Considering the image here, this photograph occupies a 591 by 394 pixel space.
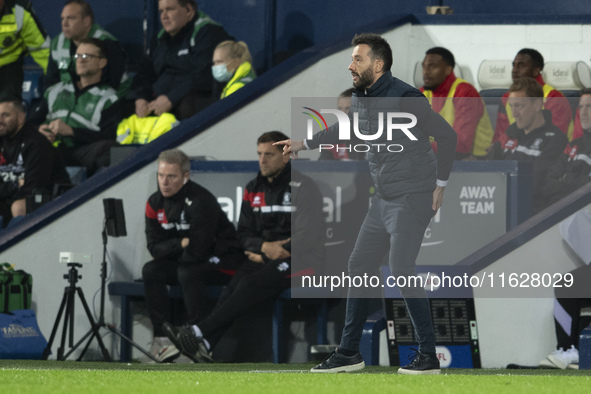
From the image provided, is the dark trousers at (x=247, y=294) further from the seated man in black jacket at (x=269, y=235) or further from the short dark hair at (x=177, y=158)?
the short dark hair at (x=177, y=158)

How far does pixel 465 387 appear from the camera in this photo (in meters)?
5.47

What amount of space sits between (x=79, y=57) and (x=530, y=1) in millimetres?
5003

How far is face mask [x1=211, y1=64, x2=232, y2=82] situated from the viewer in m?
10.6

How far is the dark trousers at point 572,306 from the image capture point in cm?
777

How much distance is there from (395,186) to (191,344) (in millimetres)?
2702

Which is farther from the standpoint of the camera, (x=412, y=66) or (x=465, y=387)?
(x=412, y=66)

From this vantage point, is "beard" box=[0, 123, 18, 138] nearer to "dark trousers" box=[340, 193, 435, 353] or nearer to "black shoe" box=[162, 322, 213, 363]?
"black shoe" box=[162, 322, 213, 363]

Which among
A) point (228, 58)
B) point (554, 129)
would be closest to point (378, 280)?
point (554, 129)

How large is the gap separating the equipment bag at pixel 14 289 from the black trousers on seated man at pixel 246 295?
4.87 feet

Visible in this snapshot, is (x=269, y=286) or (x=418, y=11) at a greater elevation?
(x=418, y=11)

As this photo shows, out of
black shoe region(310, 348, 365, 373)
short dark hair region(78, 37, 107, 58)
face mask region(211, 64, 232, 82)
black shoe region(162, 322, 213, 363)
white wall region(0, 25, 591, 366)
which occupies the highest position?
short dark hair region(78, 37, 107, 58)

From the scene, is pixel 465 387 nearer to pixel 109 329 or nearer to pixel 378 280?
pixel 378 280

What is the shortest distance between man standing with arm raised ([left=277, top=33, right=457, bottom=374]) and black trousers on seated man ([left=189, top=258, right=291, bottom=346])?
2136mm

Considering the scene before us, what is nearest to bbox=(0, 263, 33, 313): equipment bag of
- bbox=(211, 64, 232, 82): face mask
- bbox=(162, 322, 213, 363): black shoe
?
bbox=(162, 322, 213, 363): black shoe
